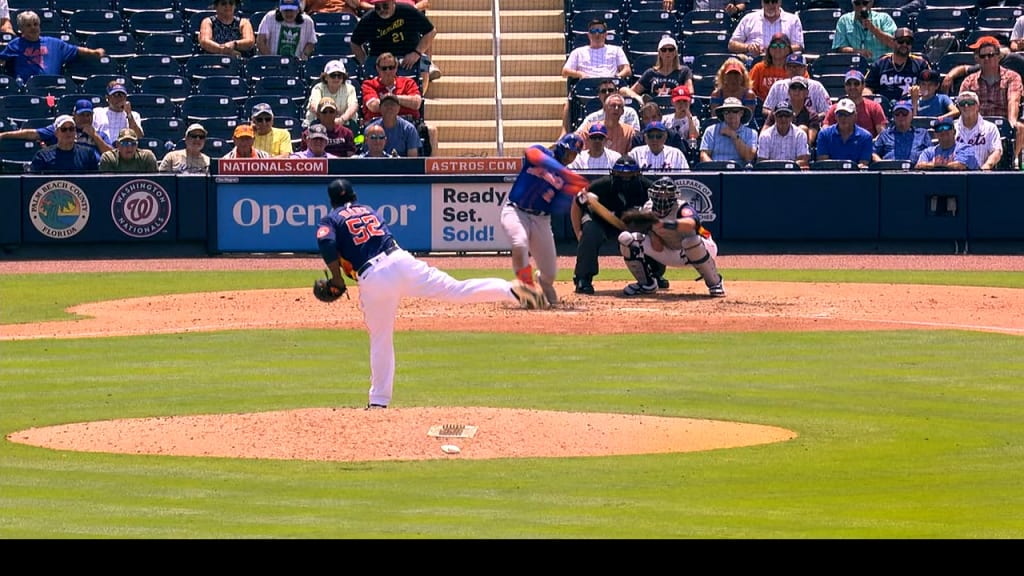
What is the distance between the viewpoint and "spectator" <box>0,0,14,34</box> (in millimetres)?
25458

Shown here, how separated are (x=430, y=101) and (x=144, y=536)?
19110mm

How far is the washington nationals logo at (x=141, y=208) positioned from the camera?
74.5ft

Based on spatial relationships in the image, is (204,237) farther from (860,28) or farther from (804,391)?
(804,391)

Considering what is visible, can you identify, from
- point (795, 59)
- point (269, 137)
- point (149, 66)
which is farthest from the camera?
point (149, 66)

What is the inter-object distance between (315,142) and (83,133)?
3152 millimetres

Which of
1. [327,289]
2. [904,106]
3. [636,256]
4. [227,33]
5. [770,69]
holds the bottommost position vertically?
[636,256]

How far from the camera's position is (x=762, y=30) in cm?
2500

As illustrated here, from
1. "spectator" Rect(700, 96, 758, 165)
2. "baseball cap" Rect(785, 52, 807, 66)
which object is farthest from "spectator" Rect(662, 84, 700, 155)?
"baseball cap" Rect(785, 52, 807, 66)

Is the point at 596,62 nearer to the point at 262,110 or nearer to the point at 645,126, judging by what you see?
the point at 645,126

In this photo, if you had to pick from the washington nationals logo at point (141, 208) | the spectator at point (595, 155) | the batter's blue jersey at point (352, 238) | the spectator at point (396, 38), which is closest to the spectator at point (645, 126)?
the spectator at point (595, 155)

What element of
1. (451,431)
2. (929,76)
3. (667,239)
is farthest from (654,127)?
(451,431)

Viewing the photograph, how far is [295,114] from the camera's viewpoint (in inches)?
979
